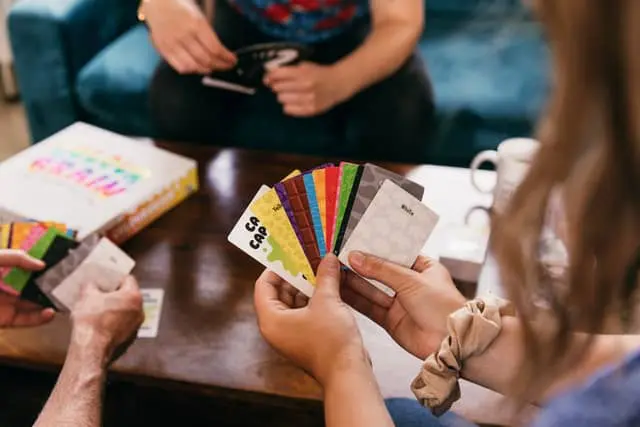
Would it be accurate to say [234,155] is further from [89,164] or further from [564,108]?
[564,108]

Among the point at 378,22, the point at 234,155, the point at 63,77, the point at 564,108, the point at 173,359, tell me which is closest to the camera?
the point at 564,108

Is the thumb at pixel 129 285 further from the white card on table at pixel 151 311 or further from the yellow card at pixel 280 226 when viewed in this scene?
the yellow card at pixel 280 226

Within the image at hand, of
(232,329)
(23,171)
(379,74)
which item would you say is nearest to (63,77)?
(23,171)

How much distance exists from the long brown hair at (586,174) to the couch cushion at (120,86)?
158cm

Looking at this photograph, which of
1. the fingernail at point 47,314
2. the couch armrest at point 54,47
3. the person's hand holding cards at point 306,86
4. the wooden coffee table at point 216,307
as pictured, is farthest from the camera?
the couch armrest at point 54,47

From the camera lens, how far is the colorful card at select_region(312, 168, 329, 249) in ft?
3.37

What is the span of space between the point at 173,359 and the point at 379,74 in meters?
0.89

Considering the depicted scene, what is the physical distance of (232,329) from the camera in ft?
4.00

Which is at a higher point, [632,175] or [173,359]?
[632,175]

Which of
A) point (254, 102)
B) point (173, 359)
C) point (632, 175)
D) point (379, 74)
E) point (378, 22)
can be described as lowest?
point (173, 359)

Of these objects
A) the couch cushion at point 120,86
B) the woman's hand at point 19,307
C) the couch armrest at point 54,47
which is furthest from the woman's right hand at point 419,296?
the couch armrest at point 54,47

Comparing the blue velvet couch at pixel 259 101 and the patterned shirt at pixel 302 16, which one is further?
the blue velvet couch at pixel 259 101

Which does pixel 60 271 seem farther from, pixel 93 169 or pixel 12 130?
pixel 12 130

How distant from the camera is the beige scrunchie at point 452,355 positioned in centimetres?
96
